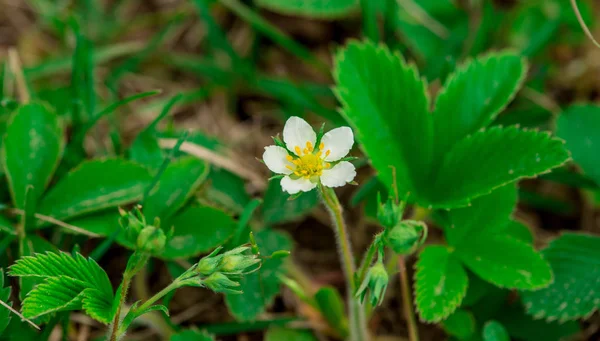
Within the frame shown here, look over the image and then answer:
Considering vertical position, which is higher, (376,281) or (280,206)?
(280,206)

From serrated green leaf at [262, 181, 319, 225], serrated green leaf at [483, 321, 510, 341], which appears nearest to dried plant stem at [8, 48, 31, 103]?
serrated green leaf at [262, 181, 319, 225]

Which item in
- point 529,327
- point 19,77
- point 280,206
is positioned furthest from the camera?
point 19,77

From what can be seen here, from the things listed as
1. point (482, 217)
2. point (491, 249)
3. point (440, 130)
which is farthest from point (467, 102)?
point (491, 249)

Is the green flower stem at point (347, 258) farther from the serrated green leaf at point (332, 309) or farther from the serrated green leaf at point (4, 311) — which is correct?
the serrated green leaf at point (4, 311)

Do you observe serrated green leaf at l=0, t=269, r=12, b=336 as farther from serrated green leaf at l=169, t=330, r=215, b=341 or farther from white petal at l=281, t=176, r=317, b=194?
white petal at l=281, t=176, r=317, b=194

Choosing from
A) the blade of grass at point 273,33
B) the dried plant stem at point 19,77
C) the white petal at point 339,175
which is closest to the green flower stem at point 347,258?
the white petal at point 339,175

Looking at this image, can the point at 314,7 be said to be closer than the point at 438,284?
No

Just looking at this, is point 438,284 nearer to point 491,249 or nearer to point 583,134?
point 491,249

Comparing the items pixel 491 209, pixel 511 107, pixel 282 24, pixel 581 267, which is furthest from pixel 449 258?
pixel 282 24
